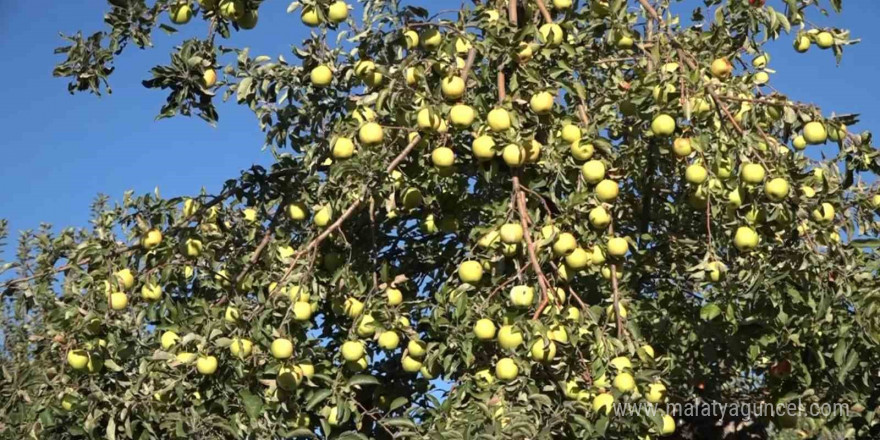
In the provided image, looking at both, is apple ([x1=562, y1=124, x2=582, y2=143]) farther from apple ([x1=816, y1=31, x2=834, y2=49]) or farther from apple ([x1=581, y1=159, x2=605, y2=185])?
apple ([x1=816, y1=31, x2=834, y2=49])

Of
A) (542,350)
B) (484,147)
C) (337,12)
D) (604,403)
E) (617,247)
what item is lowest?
(604,403)

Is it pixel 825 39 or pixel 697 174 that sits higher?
pixel 825 39

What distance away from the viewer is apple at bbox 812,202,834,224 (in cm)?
373

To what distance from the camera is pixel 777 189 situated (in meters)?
3.57

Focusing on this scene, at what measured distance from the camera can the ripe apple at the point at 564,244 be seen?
3.67 meters

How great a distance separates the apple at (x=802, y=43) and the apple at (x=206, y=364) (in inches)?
115

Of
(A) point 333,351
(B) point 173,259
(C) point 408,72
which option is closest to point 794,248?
(C) point 408,72

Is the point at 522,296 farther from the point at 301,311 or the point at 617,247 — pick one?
the point at 301,311

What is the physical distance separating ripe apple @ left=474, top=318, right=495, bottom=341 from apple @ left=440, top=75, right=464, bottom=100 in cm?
82

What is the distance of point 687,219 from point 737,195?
3.66 feet

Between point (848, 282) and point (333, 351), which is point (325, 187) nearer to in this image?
point (333, 351)

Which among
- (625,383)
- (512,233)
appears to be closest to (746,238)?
(625,383)

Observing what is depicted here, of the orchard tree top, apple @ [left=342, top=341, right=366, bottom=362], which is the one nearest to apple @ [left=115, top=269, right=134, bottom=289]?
the orchard tree top

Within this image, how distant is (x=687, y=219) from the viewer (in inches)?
191
